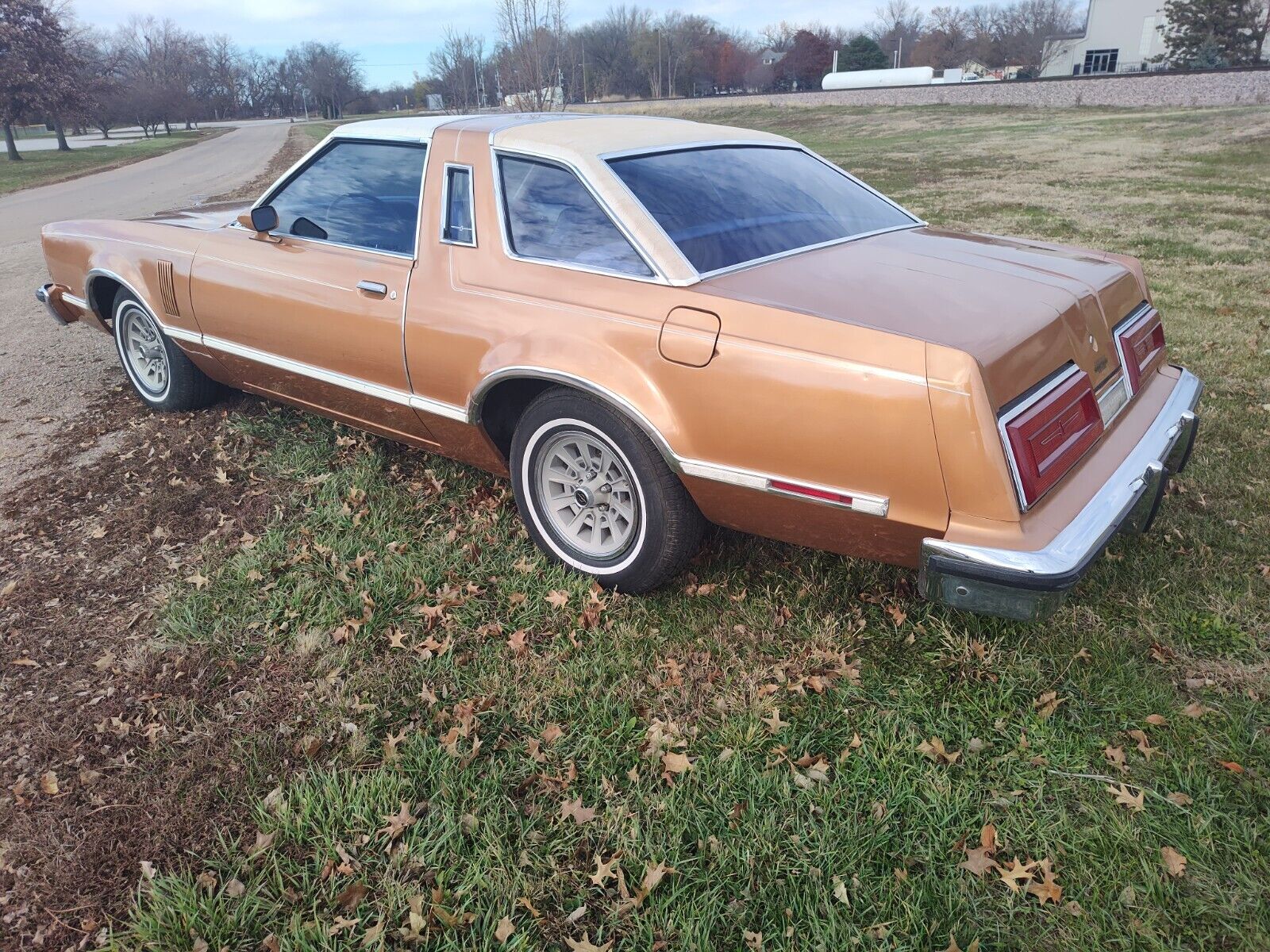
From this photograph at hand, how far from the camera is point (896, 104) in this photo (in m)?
38.8

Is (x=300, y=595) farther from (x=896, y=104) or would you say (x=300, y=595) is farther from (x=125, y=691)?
(x=896, y=104)

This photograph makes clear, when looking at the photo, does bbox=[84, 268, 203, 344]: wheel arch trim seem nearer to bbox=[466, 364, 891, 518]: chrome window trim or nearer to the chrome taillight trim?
bbox=[466, 364, 891, 518]: chrome window trim

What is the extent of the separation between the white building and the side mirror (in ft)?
200

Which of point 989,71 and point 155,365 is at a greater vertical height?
point 989,71

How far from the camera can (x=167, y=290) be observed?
14.8ft

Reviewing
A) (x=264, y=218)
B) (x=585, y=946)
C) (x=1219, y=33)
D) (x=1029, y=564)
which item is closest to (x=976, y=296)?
(x=1029, y=564)

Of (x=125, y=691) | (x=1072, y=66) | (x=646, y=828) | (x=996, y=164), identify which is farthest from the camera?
(x=1072, y=66)

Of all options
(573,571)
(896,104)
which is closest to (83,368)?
(573,571)

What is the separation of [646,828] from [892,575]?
5.11 ft

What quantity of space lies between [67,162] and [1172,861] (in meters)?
36.8

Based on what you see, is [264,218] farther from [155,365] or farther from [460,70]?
[460,70]

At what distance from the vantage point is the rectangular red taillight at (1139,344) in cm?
320

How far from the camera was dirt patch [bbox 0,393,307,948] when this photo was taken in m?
2.30

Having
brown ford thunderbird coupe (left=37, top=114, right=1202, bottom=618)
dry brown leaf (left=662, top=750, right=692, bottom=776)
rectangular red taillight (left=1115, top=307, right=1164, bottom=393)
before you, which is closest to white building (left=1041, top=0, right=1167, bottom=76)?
rectangular red taillight (left=1115, top=307, right=1164, bottom=393)
